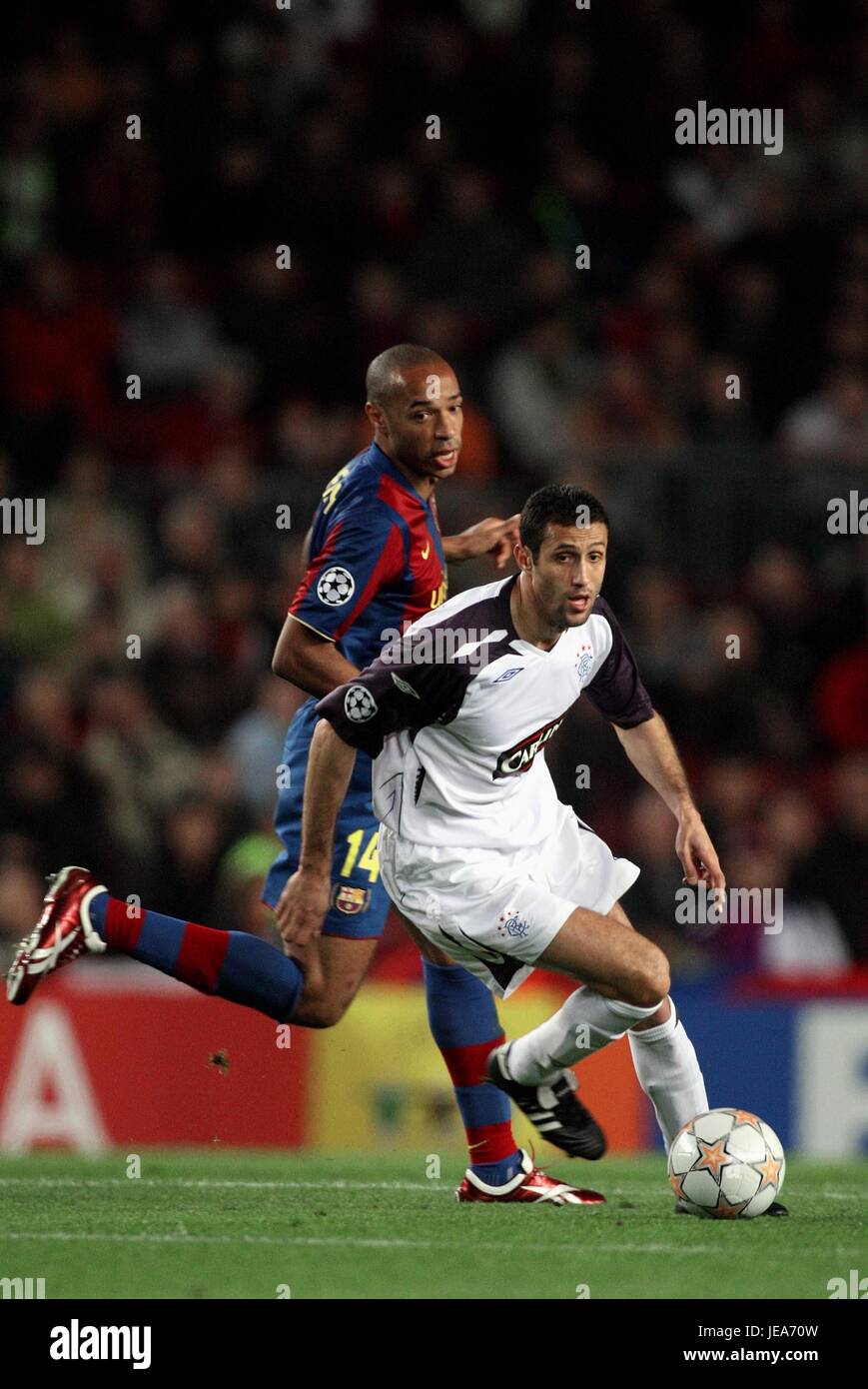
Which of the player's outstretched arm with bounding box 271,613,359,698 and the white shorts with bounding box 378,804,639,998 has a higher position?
the player's outstretched arm with bounding box 271,613,359,698

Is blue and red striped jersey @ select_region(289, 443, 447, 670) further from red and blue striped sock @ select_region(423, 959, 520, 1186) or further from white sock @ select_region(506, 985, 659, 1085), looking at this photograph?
white sock @ select_region(506, 985, 659, 1085)

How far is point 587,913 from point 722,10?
11052 mm

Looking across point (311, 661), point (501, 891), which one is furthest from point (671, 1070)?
point (311, 661)

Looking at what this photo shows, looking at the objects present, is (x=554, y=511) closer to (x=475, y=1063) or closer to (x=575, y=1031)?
(x=575, y=1031)

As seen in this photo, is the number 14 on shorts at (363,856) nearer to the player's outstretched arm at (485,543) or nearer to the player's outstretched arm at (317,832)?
the player's outstretched arm at (317,832)

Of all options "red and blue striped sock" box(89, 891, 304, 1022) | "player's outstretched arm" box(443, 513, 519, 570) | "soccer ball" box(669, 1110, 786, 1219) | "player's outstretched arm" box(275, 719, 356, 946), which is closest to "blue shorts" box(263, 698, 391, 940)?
"red and blue striped sock" box(89, 891, 304, 1022)

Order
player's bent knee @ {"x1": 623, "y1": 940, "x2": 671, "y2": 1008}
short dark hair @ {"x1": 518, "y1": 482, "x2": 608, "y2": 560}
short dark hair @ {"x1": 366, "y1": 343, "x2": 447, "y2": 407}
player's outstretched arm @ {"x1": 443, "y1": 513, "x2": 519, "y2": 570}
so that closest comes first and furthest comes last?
player's bent knee @ {"x1": 623, "y1": 940, "x2": 671, "y2": 1008}
short dark hair @ {"x1": 518, "y1": 482, "x2": 608, "y2": 560}
short dark hair @ {"x1": 366, "y1": 343, "x2": 447, "y2": 407}
player's outstretched arm @ {"x1": 443, "y1": 513, "x2": 519, "y2": 570}

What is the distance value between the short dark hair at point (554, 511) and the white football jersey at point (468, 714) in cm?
21

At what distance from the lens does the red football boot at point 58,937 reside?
6.20 meters

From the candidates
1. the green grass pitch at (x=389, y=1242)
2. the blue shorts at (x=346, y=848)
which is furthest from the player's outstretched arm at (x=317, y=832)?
the green grass pitch at (x=389, y=1242)

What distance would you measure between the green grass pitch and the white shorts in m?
0.71

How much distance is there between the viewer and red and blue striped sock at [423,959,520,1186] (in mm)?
6379

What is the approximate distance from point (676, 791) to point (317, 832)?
3.54 ft

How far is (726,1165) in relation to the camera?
5816 mm
